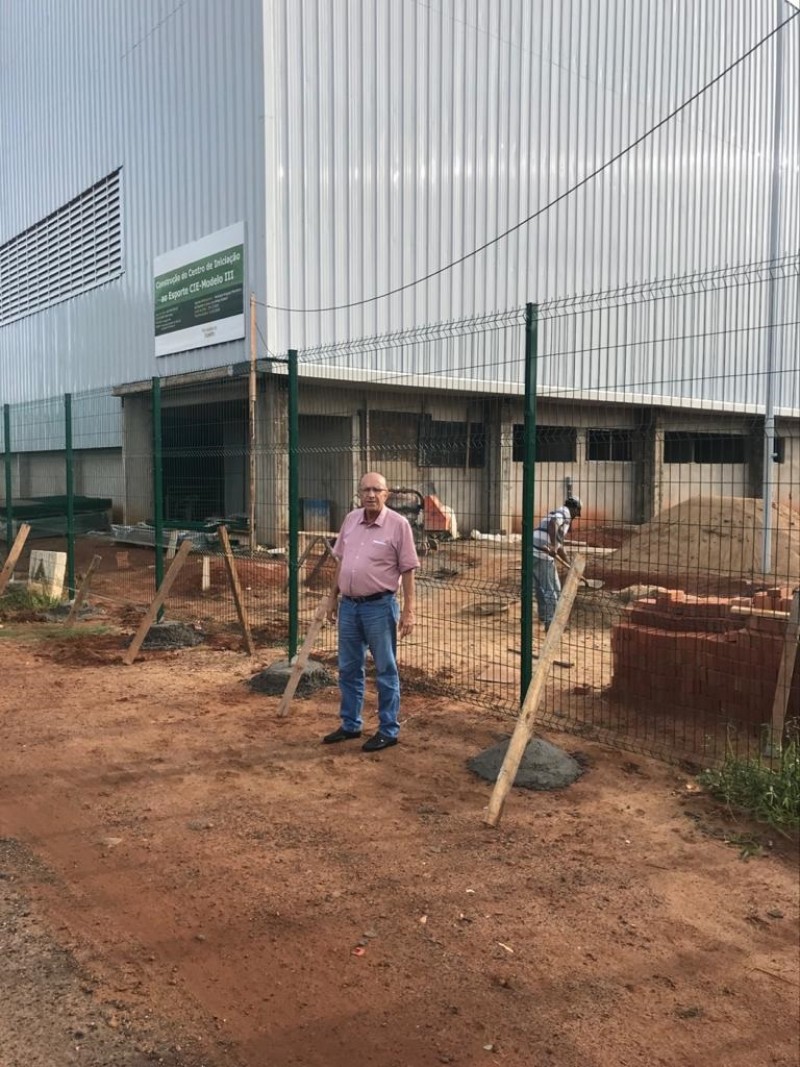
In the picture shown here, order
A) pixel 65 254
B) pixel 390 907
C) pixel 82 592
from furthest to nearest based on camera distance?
pixel 65 254
pixel 82 592
pixel 390 907

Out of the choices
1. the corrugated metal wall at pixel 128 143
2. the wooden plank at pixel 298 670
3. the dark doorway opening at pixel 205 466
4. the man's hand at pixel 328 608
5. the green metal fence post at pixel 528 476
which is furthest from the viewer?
the corrugated metal wall at pixel 128 143

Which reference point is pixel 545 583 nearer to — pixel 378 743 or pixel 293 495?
pixel 293 495

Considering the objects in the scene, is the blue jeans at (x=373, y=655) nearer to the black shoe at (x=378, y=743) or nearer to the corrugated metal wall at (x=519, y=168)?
the black shoe at (x=378, y=743)

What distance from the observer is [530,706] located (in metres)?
4.34

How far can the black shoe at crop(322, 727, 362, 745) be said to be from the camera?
5.46 meters

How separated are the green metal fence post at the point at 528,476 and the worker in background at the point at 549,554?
360 cm

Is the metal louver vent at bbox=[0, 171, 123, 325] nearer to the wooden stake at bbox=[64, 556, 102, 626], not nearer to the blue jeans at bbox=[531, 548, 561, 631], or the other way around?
the wooden stake at bbox=[64, 556, 102, 626]

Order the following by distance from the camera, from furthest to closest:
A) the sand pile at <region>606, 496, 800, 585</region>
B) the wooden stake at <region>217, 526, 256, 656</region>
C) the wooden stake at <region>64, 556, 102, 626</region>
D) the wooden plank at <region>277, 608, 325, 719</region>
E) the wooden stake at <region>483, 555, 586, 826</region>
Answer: the sand pile at <region>606, 496, 800, 585</region> → the wooden stake at <region>64, 556, 102, 626</region> → the wooden stake at <region>217, 526, 256, 656</region> → the wooden plank at <region>277, 608, 325, 719</region> → the wooden stake at <region>483, 555, 586, 826</region>

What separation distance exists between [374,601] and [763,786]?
2.47 m

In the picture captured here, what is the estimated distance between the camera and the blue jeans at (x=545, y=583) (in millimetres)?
9570

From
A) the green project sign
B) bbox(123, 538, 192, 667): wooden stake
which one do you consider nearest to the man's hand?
bbox(123, 538, 192, 667): wooden stake

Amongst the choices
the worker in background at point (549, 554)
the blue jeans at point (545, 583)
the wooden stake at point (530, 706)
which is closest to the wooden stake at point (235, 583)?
the worker in background at point (549, 554)

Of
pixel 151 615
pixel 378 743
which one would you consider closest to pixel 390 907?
pixel 378 743

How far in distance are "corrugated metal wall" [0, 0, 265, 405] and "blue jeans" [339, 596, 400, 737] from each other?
410 inches
